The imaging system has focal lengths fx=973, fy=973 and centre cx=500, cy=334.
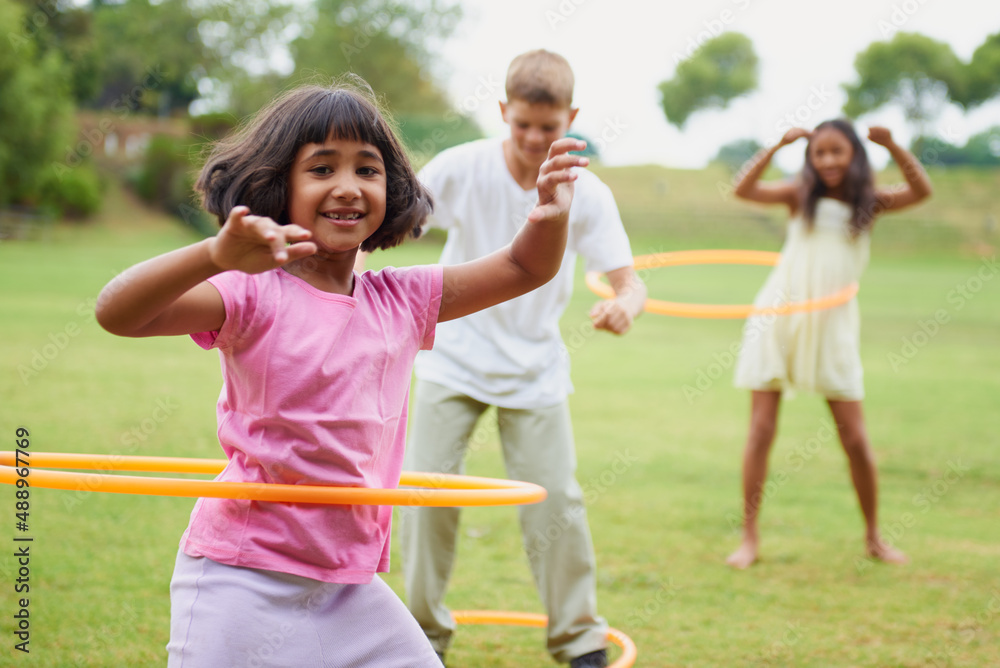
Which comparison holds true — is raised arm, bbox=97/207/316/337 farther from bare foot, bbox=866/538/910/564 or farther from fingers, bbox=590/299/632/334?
bare foot, bbox=866/538/910/564

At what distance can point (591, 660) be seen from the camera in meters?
3.95

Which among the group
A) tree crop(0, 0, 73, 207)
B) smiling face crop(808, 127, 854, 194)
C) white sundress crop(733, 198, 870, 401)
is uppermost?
tree crop(0, 0, 73, 207)

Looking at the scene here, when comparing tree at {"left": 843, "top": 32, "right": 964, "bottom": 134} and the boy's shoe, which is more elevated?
tree at {"left": 843, "top": 32, "right": 964, "bottom": 134}

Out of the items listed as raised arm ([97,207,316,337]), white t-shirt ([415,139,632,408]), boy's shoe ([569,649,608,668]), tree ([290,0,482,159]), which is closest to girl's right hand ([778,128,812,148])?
white t-shirt ([415,139,632,408])

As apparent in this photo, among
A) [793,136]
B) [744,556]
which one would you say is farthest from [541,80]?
[744,556]

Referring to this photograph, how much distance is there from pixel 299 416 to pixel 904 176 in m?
4.17

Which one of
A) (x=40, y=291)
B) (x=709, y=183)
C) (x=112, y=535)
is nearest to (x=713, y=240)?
(x=709, y=183)

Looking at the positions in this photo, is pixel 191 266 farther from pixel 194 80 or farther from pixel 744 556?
pixel 194 80

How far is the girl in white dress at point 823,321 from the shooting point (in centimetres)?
559

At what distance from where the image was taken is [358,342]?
236 cm

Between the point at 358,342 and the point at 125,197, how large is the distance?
4224 cm

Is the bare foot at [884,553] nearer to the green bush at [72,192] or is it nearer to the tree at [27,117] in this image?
the tree at [27,117]

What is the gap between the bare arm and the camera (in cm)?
313

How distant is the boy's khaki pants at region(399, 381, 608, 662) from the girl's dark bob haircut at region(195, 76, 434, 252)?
1546 millimetres
